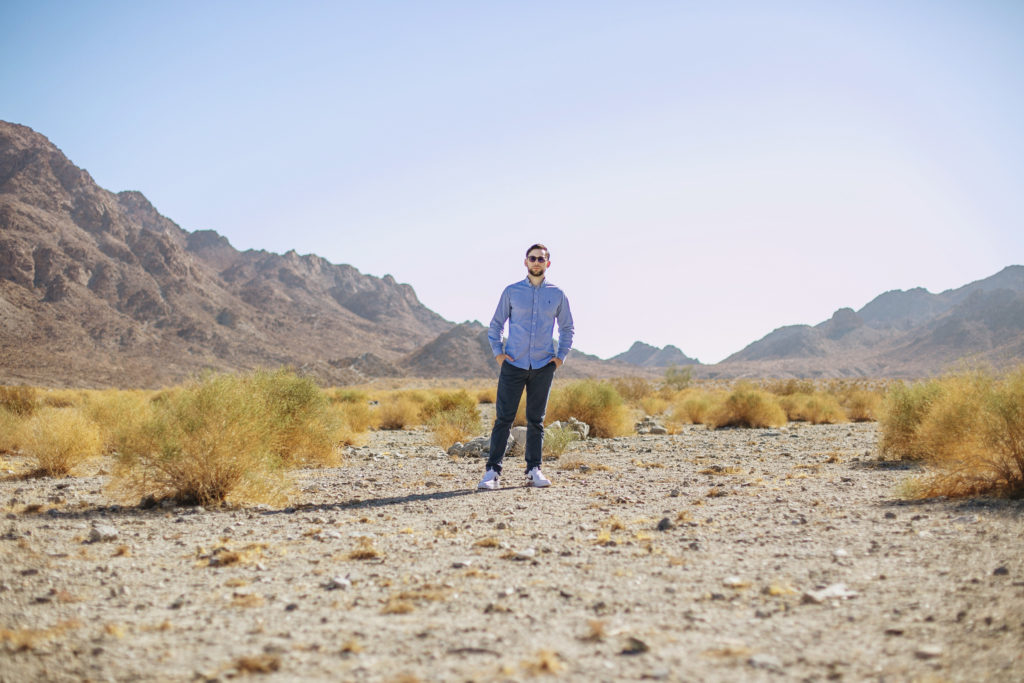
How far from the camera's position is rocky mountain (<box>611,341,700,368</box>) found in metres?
163

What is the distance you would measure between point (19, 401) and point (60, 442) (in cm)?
598

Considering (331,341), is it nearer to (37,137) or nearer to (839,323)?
(37,137)

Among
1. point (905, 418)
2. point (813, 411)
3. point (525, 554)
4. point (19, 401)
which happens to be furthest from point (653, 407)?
point (525, 554)

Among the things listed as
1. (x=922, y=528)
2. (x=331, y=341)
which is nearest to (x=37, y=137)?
(x=331, y=341)

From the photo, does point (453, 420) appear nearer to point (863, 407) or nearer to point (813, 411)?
point (813, 411)

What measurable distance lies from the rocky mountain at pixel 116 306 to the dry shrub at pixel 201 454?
50.2 metres

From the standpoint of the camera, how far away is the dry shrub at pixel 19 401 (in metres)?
12.7

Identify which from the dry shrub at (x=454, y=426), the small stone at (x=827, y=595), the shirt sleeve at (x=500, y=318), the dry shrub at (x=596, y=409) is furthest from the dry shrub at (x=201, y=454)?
the dry shrub at (x=596, y=409)

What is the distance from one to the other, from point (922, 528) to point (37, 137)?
331 ft

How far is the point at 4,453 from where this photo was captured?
10.7 metres

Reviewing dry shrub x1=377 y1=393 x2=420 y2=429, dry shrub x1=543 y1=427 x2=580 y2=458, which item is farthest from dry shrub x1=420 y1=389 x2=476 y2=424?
dry shrub x1=543 y1=427 x2=580 y2=458

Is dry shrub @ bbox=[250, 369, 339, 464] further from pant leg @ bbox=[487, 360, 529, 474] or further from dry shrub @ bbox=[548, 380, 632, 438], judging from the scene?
dry shrub @ bbox=[548, 380, 632, 438]

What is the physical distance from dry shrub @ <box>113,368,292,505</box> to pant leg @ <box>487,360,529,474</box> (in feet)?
7.52

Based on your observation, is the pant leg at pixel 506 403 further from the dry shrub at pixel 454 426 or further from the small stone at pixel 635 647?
the dry shrub at pixel 454 426
